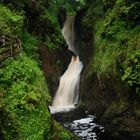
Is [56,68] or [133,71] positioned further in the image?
[56,68]

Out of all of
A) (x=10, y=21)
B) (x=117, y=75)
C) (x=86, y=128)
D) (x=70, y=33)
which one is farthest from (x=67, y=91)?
(x=70, y=33)

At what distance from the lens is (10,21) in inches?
578

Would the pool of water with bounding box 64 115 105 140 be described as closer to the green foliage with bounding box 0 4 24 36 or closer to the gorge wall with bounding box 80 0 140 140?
the gorge wall with bounding box 80 0 140 140

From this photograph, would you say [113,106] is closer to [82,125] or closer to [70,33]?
[82,125]

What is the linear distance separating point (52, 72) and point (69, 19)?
747cm

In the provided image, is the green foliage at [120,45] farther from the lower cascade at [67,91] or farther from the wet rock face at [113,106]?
the lower cascade at [67,91]

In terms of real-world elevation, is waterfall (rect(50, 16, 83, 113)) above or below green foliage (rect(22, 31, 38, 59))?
below

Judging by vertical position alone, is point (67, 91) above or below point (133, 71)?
below

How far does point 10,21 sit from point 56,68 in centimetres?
526

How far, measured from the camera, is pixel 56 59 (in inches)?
773

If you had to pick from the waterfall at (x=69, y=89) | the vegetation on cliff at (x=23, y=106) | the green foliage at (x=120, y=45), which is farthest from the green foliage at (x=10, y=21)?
the waterfall at (x=69, y=89)

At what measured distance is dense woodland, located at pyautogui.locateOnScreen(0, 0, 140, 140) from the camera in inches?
386

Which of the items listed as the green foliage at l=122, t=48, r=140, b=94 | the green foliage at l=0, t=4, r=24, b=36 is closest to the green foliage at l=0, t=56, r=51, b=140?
the green foliage at l=0, t=4, r=24, b=36

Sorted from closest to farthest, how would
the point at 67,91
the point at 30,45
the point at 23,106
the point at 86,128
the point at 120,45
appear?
the point at 23,106 → the point at 86,128 → the point at 120,45 → the point at 30,45 → the point at 67,91
